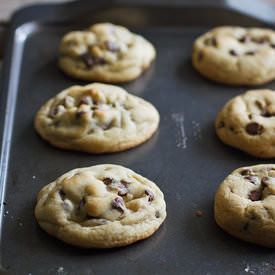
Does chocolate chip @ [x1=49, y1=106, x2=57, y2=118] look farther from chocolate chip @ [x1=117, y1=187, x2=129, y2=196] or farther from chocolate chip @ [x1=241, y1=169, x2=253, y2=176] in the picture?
chocolate chip @ [x1=241, y1=169, x2=253, y2=176]

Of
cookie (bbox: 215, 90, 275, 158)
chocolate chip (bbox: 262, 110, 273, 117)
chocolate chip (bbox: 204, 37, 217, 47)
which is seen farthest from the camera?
chocolate chip (bbox: 204, 37, 217, 47)

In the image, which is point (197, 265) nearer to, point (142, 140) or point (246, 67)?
point (142, 140)

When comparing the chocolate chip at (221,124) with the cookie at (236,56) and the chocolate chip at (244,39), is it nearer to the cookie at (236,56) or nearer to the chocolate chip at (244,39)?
the cookie at (236,56)

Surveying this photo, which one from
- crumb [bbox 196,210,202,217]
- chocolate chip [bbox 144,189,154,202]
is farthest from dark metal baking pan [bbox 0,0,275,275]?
chocolate chip [bbox 144,189,154,202]

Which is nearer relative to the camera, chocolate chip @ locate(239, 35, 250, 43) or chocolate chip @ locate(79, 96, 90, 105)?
chocolate chip @ locate(79, 96, 90, 105)

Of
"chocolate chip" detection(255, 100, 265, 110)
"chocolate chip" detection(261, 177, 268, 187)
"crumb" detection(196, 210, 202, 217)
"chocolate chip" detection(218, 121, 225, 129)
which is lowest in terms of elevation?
"crumb" detection(196, 210, 202, 217)

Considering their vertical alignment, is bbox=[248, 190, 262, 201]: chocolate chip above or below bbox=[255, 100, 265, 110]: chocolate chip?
below

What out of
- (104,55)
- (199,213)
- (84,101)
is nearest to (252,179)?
(199,213)

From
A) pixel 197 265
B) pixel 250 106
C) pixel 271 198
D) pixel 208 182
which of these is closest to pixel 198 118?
pixel 250 106

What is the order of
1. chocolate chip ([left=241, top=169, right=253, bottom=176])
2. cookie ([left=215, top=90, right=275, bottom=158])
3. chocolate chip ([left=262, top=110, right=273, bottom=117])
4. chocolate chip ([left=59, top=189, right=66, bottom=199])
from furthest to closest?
chocolate chip ([left=262, top=110, right=273, bottom=117]) < cookie ([left=215, top=90, right=275, bottom=158]) < chocolate chip ([left=241, top=169, right=253, bottom=176]) < chocolate chip ([left=59, top=189, right=66, bottom=199])
